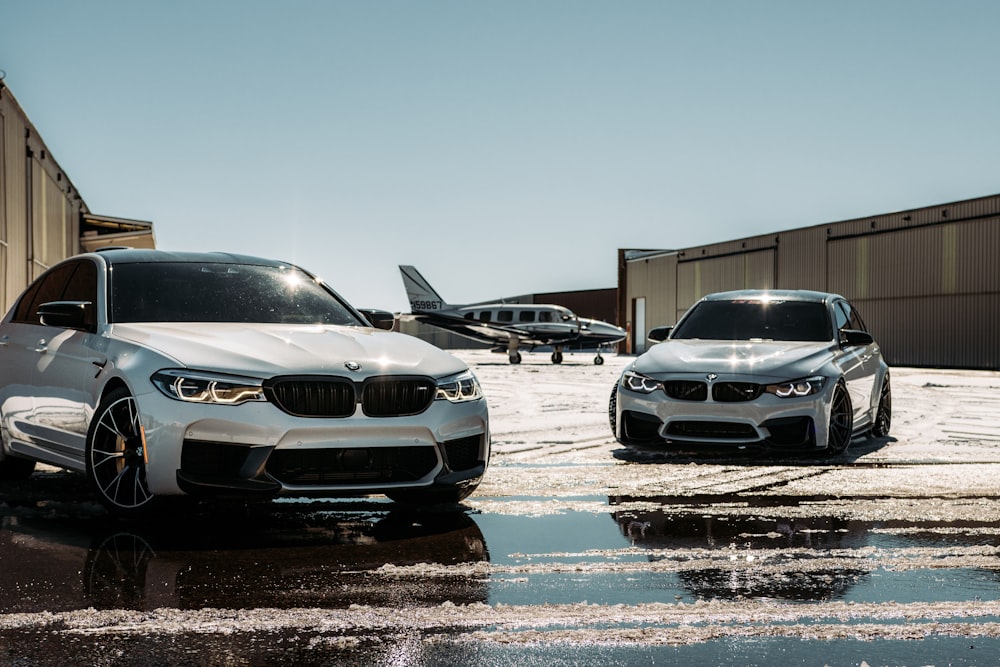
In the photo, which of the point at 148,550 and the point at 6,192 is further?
the point at 6,192

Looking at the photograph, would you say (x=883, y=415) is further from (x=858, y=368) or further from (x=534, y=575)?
(x=534, y=575)

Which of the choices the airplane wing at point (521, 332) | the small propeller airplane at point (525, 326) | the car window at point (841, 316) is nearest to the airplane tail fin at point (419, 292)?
the small propeller airplane at point (525, 326)

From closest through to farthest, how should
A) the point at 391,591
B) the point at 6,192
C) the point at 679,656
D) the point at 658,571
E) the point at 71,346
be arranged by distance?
the point at 679,656 → the point at 391,591 → the point at 658,571 → the point at 71,346 → the point at 6,192

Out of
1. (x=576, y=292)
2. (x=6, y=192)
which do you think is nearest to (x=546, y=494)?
(x=6, y=192)

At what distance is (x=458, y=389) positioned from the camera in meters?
6.29

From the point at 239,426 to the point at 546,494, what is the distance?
2.52 metres

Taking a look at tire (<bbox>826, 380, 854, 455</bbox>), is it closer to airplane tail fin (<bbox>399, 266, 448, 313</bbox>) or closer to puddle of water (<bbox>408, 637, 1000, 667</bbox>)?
puddle of water (<bbox>408, 637, 1000, 667</bbox>)

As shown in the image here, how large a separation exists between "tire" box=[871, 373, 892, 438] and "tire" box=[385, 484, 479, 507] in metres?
6.30

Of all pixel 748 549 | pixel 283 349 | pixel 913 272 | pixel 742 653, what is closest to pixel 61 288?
pixel 283 349

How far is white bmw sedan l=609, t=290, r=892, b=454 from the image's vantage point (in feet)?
30.1

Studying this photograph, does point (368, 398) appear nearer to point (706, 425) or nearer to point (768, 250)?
point (706, 425)

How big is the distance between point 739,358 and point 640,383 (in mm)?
917

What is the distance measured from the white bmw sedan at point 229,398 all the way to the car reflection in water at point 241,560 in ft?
0.79

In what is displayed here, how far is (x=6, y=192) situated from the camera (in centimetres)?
2091
